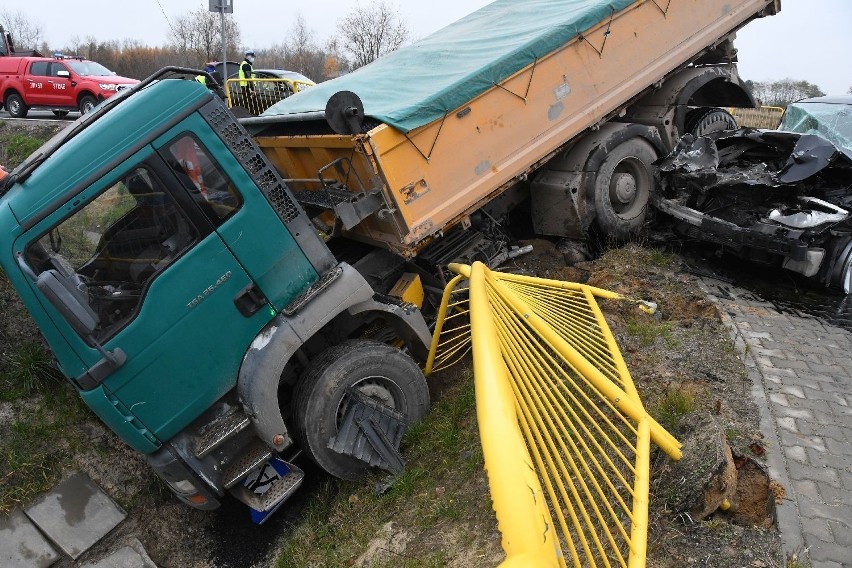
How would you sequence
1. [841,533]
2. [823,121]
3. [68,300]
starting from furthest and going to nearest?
[823,121]
[68,300]
[841,533]

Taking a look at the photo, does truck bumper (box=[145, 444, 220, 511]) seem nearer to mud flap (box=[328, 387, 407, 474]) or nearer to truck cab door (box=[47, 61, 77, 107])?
mud flap (box=[328, 387, 407, 474])

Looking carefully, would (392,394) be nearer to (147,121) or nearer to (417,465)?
(417,465)

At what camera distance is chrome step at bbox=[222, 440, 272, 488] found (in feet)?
12.4

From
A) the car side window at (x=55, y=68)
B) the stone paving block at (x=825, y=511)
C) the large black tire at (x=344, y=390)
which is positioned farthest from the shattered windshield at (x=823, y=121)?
the car side window at (x=55, y=68)

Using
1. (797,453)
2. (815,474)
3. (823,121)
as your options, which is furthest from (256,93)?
(815,474)

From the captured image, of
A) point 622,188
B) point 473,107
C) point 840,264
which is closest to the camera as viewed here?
point 473,107

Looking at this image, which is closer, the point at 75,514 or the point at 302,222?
the point at 302,222

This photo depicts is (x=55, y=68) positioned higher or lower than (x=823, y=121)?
higher

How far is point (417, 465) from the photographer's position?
13.4 ft

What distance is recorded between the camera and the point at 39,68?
43.0 feet

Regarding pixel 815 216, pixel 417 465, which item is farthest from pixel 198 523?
pixel 815 216

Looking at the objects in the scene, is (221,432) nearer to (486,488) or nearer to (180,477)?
(180,477)

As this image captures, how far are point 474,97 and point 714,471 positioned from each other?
3.34 meters

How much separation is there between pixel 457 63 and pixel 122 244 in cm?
334
